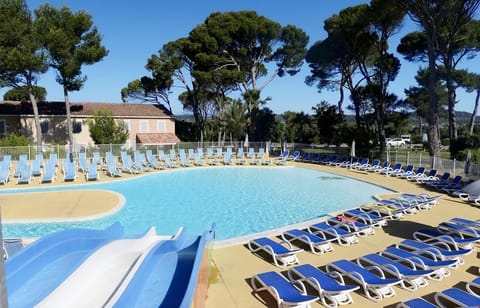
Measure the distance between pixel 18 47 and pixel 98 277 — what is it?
21355 millimetres

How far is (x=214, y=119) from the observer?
31.3 metres

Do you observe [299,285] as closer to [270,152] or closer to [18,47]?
[270,152]

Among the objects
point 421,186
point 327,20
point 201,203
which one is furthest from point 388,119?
point 201,203

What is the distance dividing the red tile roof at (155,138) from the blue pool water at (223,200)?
445 inches

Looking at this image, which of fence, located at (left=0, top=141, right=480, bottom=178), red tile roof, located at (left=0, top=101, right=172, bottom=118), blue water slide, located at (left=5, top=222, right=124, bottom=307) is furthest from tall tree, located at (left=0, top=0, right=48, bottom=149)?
blue water slide, located at (left=5, top=222, right=124, bottom=307)

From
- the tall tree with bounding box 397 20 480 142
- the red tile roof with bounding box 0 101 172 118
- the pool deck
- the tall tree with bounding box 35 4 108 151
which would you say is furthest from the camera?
the red tile roof with bounding box 0 101 172 118

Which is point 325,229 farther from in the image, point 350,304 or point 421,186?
point 421,186

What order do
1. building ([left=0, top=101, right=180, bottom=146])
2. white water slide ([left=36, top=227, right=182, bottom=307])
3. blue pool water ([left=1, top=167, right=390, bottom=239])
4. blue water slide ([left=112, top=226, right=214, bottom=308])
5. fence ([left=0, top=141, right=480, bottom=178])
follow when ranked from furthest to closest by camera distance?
building ([left=0, top=101, right=180, bottom=146]), fence ([left=0, top=141, right=480, bottom=178]), blue pool water ([left=1, top=167, right=390, bottom=239]), white water slide ([left=36, top=227, right=182, bottom=307]), blue water slide ([left=112, top=226, right=214, bottom=308])

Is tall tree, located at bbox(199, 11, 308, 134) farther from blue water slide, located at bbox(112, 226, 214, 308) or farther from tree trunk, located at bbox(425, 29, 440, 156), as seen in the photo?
blue water slide, located at bbox(112, 226, 214, 308)

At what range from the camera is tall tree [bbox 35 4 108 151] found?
2144 cm

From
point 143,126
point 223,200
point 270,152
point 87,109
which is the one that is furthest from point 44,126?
point 223,200

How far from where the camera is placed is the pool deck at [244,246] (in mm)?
5035

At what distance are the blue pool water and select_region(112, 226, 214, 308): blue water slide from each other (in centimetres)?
321

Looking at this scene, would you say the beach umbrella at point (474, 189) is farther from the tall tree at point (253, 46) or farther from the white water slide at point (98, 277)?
the tall tree at point (253, 46)
